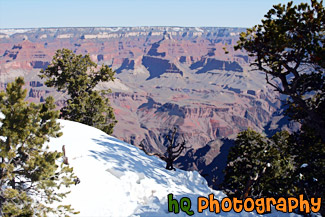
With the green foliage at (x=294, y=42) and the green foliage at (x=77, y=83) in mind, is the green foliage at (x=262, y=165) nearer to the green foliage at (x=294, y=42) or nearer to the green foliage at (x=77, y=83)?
the green foliage at (x=294, y=42)

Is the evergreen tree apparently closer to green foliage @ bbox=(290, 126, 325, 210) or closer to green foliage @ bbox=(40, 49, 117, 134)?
green foliage @ bbox=(290, 126, 325, 210)

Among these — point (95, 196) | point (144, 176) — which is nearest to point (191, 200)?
point (144, 176)

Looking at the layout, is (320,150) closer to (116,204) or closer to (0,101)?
(116,204)

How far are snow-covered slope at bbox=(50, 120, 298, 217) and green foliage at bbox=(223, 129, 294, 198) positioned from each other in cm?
234

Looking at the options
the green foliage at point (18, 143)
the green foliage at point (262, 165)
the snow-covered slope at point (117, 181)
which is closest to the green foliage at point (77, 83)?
the snow-covered slope at point (117, 181)

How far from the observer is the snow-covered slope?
12.9m

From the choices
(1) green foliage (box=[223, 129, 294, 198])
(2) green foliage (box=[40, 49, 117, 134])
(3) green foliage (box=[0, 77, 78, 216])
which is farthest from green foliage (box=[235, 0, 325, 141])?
(2) green foliage (box=[40, 49, 117, 134])

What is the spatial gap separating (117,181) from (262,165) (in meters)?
10.3

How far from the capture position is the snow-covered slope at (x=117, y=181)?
12.9 metres

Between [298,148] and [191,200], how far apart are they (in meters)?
7.67

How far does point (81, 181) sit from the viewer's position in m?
13.8

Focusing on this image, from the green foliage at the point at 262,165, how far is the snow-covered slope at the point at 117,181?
2.34 metres

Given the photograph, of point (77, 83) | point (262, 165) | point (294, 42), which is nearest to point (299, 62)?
point (294, 42)

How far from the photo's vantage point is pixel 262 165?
18484 mm
